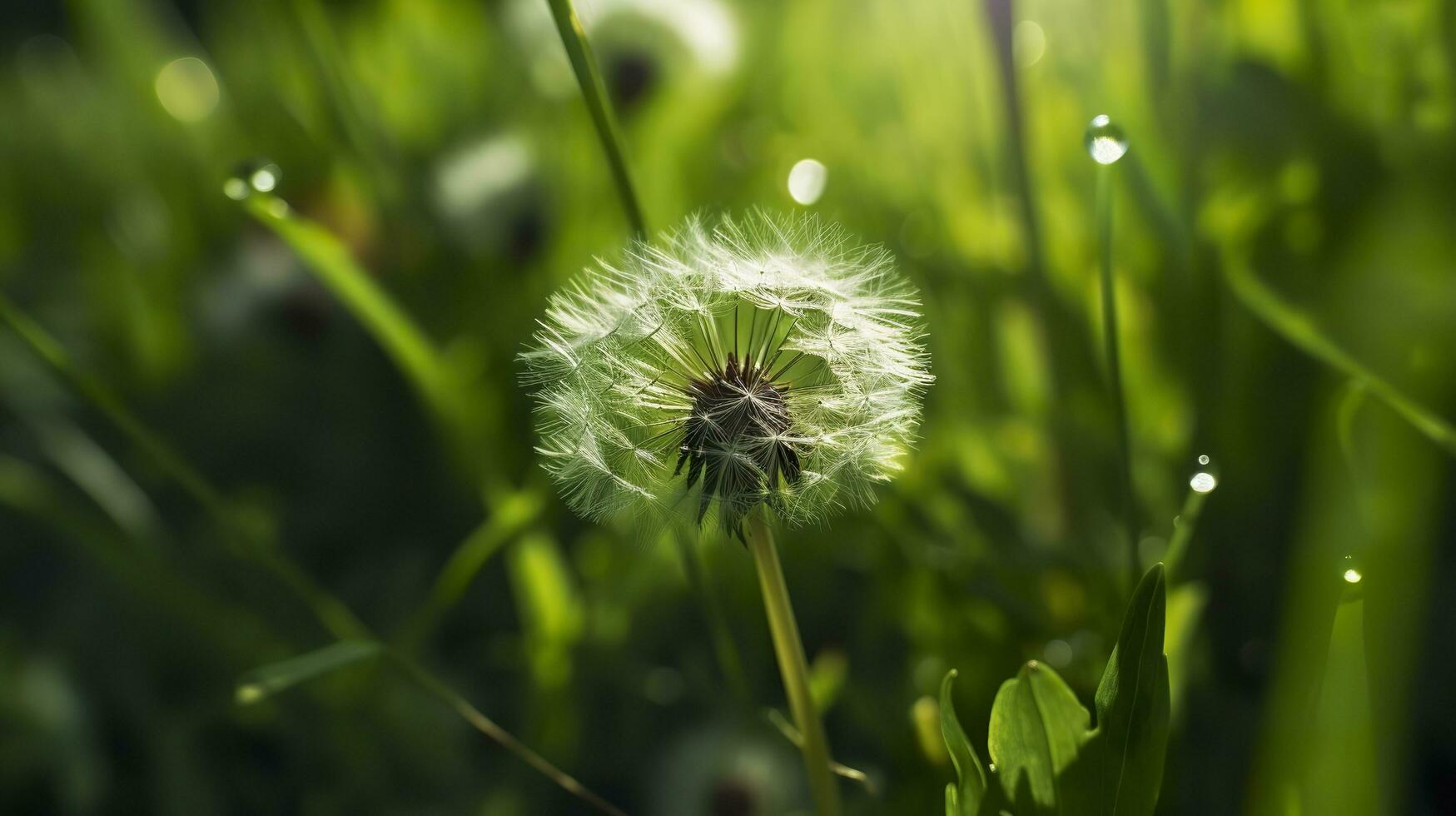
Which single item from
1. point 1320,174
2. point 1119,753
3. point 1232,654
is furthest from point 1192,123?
point 1119,753

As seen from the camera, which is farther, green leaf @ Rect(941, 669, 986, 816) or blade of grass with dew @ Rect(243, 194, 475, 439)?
blade of grass with dew @ Rect(243, 194, 475, 439)

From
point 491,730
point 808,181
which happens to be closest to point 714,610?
point 491,730

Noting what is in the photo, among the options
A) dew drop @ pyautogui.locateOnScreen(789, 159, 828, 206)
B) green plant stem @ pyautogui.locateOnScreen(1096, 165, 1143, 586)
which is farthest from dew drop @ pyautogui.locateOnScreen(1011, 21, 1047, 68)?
green plant stem @ pyautogui.locateOnScreen(1096, 165, 1143, 586)

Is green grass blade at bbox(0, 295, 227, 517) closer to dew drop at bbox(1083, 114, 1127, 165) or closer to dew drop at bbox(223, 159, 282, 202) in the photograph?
dew drop at bbox(223, 159, 282, 202)

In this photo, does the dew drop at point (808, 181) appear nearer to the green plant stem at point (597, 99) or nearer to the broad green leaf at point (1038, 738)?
the green plant stem at point (597, 99)

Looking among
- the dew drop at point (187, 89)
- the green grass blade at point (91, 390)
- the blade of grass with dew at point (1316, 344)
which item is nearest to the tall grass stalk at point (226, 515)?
the green grass blade at point (91, 390)

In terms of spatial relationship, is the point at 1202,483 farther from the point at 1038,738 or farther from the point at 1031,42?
the point at 1031,42
